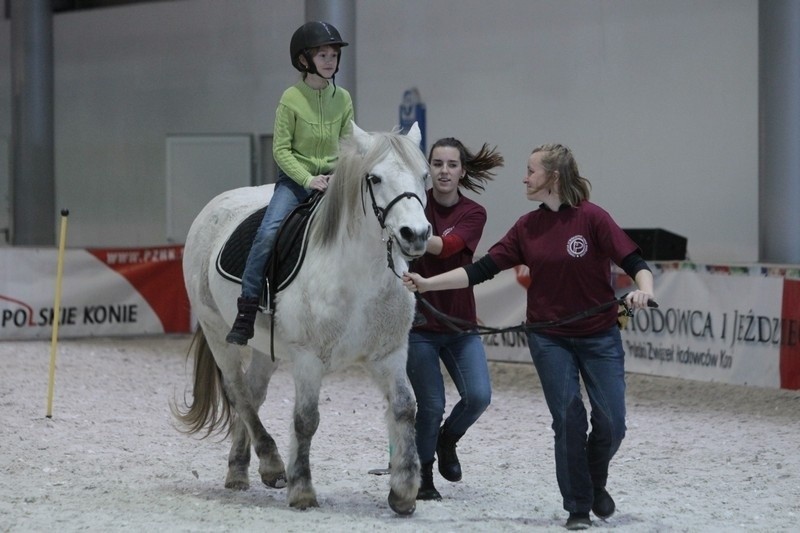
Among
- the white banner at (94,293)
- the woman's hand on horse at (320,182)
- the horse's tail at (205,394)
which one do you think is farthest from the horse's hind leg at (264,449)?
the white banner at (94,293)

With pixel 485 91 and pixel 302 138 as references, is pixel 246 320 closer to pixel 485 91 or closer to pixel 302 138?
pixel 302 138

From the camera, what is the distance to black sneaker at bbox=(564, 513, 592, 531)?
15.7 ft

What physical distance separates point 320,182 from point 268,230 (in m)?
0.37

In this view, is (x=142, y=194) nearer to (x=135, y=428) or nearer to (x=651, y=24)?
(x=651, y=24)

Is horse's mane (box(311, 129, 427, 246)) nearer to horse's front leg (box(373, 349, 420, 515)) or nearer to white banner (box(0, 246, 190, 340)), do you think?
horse's front leg (box(373, 349, 420, 515))

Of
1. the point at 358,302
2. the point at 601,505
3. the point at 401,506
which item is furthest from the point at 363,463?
the point at 601,505

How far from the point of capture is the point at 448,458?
5629 mm

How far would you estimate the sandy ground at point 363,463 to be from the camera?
5082 millimetres

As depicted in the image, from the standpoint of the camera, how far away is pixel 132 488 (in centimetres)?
581

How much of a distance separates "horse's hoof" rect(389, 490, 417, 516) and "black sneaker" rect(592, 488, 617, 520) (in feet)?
2.58

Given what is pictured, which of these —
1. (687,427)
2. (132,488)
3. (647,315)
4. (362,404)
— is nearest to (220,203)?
(132,488)

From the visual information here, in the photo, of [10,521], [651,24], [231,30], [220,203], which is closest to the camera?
[10,521]

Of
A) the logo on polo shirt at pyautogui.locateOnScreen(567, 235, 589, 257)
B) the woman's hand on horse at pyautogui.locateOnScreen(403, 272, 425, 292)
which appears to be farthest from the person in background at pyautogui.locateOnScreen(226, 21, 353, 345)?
the logo on polo shirt at pyautogui.locateOnScreen(567, 235, 589, 257)

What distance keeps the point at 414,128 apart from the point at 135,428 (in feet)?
11.7
